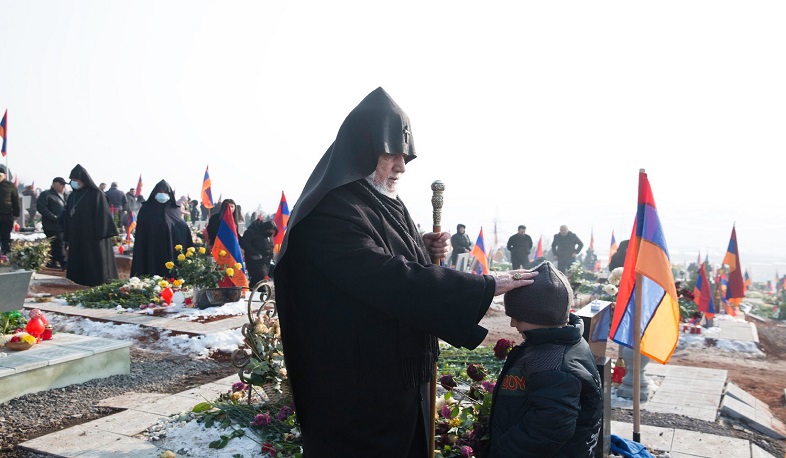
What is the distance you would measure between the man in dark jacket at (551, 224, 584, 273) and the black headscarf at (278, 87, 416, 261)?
16.0 metres

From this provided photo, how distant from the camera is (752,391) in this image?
8.41m

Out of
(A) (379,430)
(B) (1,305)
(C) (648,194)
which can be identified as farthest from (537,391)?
(B) (1,305)

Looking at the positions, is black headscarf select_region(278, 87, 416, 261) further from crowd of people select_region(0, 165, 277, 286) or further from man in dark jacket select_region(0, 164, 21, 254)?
man in dark jacket select_region(0, 164, 21, 254)

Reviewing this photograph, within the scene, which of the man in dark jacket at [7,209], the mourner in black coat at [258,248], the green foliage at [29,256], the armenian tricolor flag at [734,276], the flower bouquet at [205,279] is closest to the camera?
the flower bouquet at [205,279]

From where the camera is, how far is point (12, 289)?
6.02 metres

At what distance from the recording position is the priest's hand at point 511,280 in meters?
2.46

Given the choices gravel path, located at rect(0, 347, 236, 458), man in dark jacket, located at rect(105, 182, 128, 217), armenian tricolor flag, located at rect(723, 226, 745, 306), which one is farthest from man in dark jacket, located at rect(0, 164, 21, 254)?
armenian tricolor flag, located at rect(723, 226, 745, 306)

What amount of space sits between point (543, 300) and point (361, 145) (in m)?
1.04

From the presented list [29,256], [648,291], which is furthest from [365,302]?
[29,256]

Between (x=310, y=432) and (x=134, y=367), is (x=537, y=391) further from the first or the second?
(x=134, y=367)

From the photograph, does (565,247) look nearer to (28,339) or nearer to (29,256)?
(29,256)

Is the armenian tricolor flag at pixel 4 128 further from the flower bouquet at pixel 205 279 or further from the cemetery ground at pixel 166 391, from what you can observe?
the cemetery ground at pixel 166 391

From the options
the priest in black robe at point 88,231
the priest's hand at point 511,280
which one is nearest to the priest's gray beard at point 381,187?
the priest's hand at point 511,280

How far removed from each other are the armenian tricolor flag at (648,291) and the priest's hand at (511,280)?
264 cm
